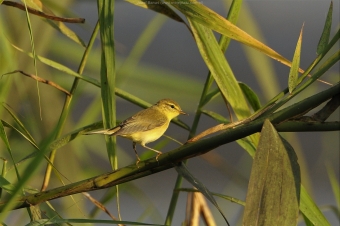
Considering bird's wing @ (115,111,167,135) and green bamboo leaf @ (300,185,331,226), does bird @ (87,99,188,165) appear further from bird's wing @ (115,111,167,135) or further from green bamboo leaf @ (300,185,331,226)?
green bamboo leaf @ (300,185,331,226)

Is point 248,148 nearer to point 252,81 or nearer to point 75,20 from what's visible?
point 75,20

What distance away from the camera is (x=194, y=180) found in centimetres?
132

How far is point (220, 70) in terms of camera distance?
5.43ft

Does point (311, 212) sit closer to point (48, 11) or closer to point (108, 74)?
point (108, 74)

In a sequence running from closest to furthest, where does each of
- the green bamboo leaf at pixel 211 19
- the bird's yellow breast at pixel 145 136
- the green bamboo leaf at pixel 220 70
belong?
the green bamboo leaf at pixel 211 19
the green bamboo leaf at pixel 220 70
the bird's yellow breast at pixel 145 136

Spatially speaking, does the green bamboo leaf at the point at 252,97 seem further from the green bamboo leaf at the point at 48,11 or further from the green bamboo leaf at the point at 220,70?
the green bamboo leaf at the point at 48,11

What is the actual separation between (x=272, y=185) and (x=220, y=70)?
604 mm

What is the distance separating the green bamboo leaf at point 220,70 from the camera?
1629 millimetres

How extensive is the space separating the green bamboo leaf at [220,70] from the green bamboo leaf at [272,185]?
1.63 ft

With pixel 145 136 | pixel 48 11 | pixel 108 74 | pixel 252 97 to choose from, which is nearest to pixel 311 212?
pixel 252 97

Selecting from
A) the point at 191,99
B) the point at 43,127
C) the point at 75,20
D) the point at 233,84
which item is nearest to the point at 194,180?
the point at 233,84

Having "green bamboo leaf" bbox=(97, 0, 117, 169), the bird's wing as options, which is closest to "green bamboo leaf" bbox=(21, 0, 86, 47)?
"green bamboo leaf" bbox=(97, 0, 117, 169)

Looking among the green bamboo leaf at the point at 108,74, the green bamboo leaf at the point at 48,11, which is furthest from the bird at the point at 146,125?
the green bamboo leaf at the point at 108,74

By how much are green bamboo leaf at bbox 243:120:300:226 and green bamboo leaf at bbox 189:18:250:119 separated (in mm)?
497
